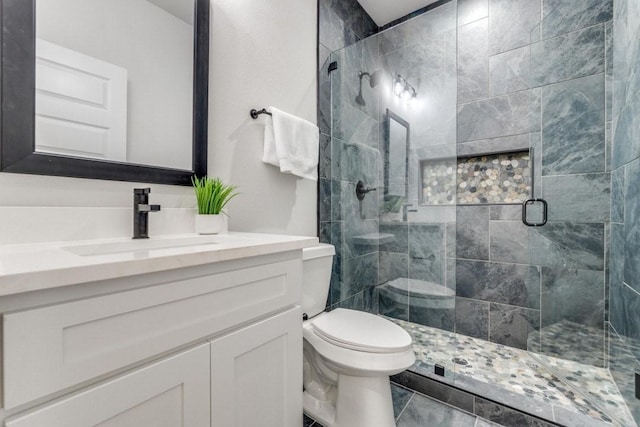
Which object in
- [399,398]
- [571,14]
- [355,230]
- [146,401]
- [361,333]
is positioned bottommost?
[399,398]

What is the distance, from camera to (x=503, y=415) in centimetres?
130

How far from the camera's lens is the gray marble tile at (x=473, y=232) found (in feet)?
6.81

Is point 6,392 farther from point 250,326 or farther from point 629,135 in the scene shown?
point 629,135

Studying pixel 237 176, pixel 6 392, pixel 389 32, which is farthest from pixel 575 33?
pixel 6 392

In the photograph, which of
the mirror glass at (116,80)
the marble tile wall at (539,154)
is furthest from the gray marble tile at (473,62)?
the mirror glass at (116,80)

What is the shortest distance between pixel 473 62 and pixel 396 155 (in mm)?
1011

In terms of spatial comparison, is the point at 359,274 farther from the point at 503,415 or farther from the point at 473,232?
the point at 503,415

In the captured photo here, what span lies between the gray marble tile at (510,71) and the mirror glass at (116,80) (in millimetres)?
1995

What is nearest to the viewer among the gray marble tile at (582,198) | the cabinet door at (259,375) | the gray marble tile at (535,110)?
the cabinet door at (259,375)

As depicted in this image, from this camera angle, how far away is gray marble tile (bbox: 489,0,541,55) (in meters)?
1.93

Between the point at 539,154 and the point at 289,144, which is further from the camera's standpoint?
the point at 539,154

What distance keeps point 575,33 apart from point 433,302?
6.19 ft

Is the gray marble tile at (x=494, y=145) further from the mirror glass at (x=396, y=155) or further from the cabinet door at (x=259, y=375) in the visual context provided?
the cabinet door at (x=259, y=375)

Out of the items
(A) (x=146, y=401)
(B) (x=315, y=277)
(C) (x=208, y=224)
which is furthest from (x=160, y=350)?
(B) (x=315, y=277)
